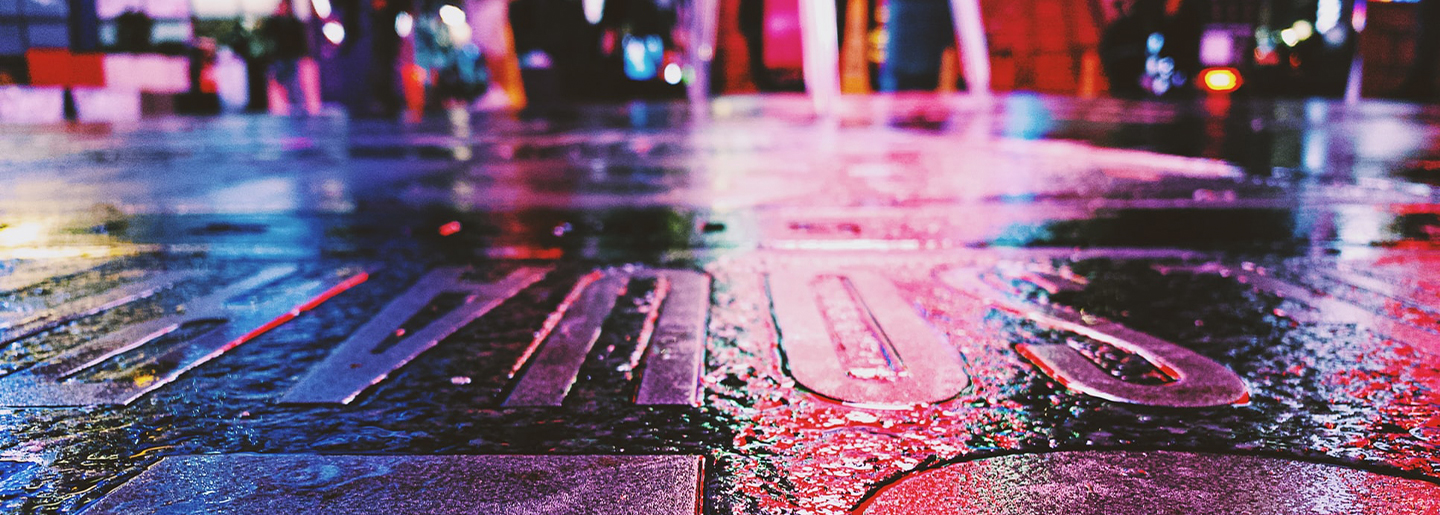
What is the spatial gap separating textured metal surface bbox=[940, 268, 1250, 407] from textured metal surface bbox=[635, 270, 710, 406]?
511 mm

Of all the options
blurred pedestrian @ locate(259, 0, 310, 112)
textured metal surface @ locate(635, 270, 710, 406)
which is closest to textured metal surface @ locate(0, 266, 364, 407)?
textured metal surface @ locate(635, 270, 710, 406)

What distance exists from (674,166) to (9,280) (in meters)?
2.92

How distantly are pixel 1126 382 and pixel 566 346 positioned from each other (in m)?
0.84

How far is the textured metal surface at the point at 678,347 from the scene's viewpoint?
114cm

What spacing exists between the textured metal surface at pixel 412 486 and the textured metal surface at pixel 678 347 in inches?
8.7

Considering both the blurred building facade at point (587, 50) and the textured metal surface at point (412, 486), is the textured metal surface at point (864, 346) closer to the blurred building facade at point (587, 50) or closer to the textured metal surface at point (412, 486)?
the textured metal surface at point (412, 486)

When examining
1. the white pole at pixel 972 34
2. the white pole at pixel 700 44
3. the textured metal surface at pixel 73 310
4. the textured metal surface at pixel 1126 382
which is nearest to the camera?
the textured metal surface at pixel 1126 382

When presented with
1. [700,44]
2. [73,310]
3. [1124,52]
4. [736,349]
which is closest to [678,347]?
[736,349]

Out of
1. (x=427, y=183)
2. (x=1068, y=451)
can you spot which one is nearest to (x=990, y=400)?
(x=1068, y=451)

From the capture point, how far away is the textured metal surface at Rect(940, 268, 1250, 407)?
111 cm

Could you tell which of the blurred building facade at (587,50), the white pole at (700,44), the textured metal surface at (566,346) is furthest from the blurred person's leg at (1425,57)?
the textured metal surface at (566,346)

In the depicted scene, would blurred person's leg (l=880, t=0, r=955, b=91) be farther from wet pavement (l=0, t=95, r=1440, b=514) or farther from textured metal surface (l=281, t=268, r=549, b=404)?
textured metal surface (l=281, t=268, r=549, b=404)

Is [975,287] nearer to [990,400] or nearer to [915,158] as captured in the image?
[990,400]

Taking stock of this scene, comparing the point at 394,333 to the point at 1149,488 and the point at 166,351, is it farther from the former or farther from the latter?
the point at 1149,488
